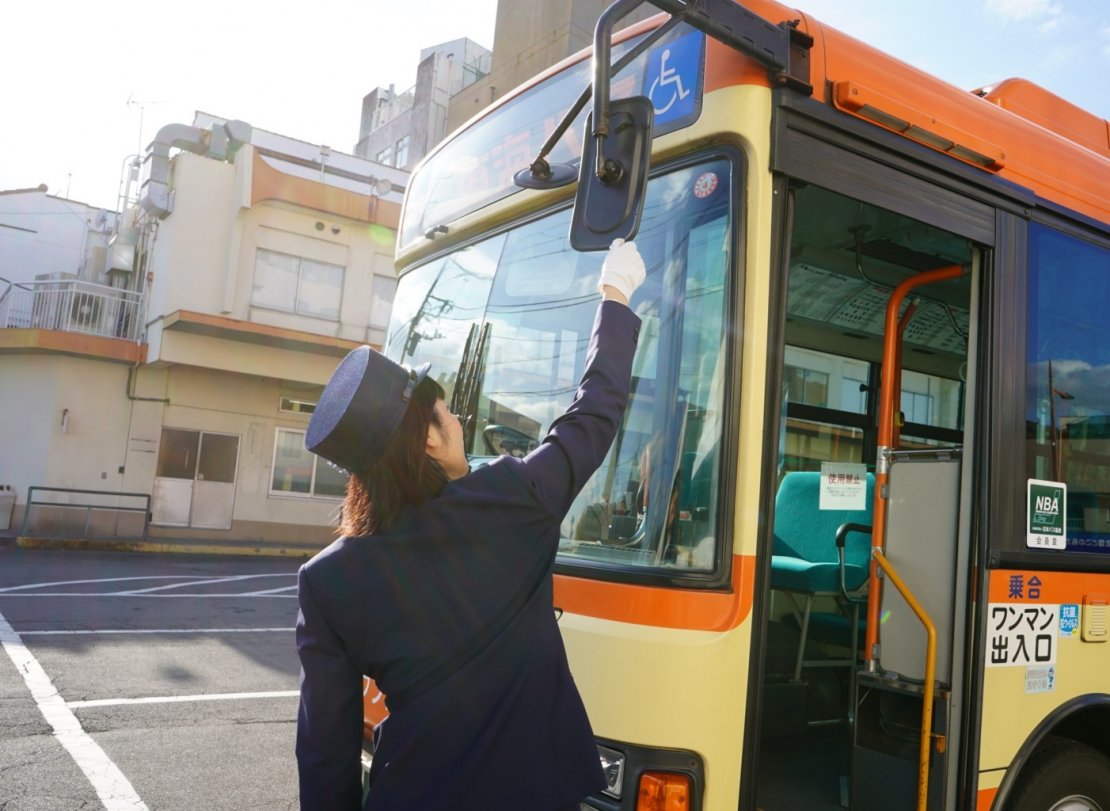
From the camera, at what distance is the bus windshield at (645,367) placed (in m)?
2.52

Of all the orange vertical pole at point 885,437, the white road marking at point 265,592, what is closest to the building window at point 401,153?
the white road marking at point 265,592

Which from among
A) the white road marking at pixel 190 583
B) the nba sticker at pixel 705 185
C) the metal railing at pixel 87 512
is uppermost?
the nba sticker at pixel 705 185

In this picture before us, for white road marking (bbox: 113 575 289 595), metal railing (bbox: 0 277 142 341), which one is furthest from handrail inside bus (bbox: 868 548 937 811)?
metal railing (bbox: 0 277 142 341)

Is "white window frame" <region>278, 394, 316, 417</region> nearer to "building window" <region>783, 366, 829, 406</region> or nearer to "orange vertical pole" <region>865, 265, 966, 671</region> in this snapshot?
"building window" <region>783, 366, 829, 406</region>

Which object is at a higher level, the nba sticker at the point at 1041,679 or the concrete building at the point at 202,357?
the concrete building at the point at 202,357

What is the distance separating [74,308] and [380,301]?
6.81 metres

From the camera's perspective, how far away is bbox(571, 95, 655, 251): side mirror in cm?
218

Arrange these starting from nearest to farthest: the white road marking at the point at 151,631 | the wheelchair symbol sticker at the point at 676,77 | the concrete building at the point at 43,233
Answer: the wheelchair symbol sticker at the point at 676,77 → the white road marking at the point at 151,631 → the concrete building at the point at 43,233

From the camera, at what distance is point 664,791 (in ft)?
7.60

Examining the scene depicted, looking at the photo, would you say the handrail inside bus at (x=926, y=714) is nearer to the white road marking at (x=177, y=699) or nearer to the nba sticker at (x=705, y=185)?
the nba sticker at (x=705, y=185)

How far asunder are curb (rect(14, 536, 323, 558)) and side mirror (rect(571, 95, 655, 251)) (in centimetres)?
1793

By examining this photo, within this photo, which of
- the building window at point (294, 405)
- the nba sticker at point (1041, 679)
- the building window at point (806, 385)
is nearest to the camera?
the nba sticker at point (1041, 679)

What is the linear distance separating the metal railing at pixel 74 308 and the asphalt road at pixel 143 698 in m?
10.1

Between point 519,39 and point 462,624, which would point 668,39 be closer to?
point 462,624
